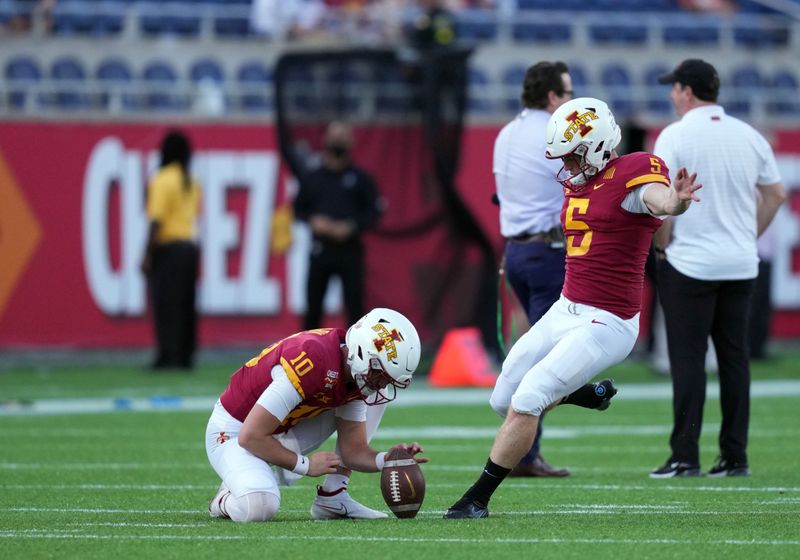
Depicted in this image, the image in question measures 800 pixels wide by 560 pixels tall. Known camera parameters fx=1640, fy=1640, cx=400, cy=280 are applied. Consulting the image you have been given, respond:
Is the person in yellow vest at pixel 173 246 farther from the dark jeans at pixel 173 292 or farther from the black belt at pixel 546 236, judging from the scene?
the black belt at pixel 546 236

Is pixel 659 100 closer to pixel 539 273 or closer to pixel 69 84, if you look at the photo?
pixel 69 84

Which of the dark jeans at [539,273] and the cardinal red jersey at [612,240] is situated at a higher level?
the cardinal red jersey at [612,240]

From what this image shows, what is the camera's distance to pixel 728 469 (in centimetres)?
898

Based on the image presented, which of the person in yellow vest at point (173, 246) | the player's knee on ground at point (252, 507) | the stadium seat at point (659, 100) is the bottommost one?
the person in yellow vest at point (173, 246)

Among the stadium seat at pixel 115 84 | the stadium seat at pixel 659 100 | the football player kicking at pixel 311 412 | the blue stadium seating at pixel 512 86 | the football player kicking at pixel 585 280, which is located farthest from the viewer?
the stadium seat at pixel 659 100

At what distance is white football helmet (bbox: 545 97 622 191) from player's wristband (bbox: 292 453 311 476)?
5.53 feet

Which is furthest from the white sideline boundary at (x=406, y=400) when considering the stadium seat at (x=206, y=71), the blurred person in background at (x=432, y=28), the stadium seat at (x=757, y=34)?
the stadium seat at (x=757, y=34)

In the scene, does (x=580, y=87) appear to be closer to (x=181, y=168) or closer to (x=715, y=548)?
(x=181, y=168)

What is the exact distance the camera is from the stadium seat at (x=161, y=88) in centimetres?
1839

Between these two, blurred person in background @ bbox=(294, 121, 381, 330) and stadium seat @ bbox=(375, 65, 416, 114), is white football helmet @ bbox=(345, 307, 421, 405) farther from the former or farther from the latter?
stadium seat @ bbox=(375, 65, 416, 114)

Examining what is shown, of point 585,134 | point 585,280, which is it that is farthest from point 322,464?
point 585,134

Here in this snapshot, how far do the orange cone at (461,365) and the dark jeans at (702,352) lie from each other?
21.7 ft

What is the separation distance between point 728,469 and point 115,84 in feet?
36.6

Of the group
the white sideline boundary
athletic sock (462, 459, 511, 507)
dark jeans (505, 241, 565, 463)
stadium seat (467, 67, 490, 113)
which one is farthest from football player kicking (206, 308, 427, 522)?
stadium seat (467, 67, 490, 113)
